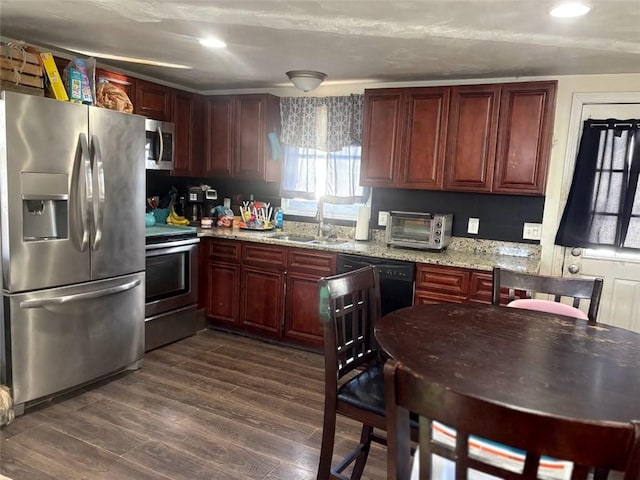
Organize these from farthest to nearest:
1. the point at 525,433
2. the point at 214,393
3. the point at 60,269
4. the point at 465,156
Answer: the point at 465,156 < the point at 214,393 < the point at 60,269 < the point at 525,433

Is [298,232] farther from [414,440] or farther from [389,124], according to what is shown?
[414,440]

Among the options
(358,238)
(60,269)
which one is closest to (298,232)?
(358,238)

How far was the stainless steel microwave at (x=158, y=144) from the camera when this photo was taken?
3834mm

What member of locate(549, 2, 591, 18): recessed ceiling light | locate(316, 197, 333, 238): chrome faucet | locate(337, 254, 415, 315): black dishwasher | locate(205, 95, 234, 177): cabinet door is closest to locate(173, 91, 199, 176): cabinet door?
locate(205, 95, 234, 177): cabinet door

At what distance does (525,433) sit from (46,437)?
98.6 inches

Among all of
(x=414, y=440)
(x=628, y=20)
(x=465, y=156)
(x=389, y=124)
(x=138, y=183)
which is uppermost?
(x=628, y=20)

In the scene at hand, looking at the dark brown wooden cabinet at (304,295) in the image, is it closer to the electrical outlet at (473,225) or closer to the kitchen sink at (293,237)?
the kitchen sink at (293,237)

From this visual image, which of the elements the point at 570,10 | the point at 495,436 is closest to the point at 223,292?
the point at 570,10

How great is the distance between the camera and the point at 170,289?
3752 millimetres

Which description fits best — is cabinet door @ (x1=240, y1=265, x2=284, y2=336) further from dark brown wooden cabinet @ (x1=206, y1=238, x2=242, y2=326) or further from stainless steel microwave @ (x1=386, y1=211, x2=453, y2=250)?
stainless steel microwave @ (x1=386, y1=211, x2=453, y2=250)

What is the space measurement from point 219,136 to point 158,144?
27.7 inches

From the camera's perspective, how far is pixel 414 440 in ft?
5.03

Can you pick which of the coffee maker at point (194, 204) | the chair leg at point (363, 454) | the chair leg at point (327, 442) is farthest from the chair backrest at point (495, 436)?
the coffee maker at point (194, 204)

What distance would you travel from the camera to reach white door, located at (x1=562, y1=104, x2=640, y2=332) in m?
3.26
